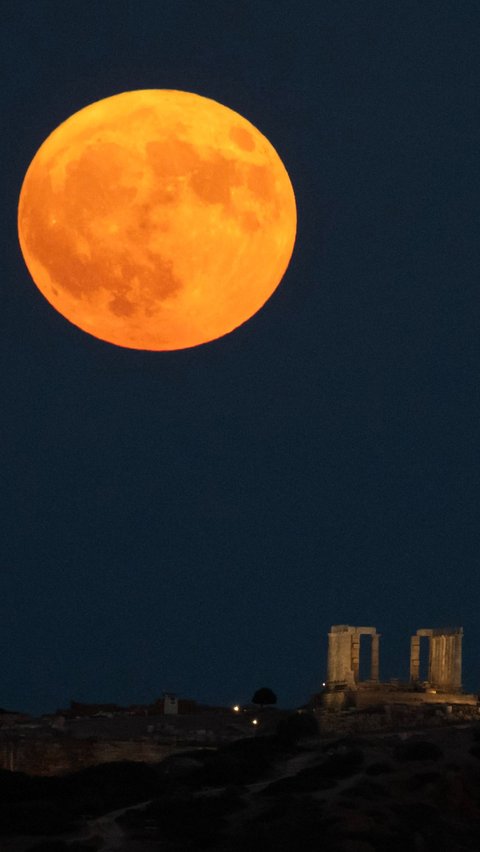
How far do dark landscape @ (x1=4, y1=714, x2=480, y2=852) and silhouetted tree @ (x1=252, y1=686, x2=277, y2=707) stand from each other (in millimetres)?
20041

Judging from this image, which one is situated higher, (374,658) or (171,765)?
(374,658)

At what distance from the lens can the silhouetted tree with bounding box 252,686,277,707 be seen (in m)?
69.1

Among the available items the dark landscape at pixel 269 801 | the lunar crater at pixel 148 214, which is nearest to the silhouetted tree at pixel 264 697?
the dark landscape at pixel 269 801

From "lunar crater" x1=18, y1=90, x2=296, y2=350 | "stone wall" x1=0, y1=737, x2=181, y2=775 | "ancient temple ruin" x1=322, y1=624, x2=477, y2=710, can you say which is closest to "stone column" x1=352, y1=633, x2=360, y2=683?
"ancient temple ruin" x1=322, y1=624, x2=477, y2=710

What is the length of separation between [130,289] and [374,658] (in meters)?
43.6

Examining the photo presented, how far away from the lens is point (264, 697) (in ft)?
228

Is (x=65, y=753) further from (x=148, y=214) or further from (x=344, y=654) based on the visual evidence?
(x=148, y=214)

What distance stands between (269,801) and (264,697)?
30.7 meters

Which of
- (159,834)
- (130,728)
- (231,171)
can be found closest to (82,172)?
(231,171)

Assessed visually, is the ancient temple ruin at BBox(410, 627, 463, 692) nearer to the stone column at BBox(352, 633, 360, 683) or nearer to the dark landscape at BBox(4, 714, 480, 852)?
the stone column at BBox(352, 633, 360, 683)

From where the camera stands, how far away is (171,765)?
156 ft

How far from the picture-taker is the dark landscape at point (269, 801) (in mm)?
35062

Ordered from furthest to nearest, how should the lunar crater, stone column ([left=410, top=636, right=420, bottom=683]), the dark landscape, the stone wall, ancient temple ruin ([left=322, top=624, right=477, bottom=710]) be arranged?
stone column ([left=410, top=636, right=420, bottom=683]), ancient temple ruin ([left=322, top=624, right=477, bottom=710]), the stone wall, the dark landscape, the lunar crater

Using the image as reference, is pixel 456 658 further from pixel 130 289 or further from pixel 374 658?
pixel 130 289
